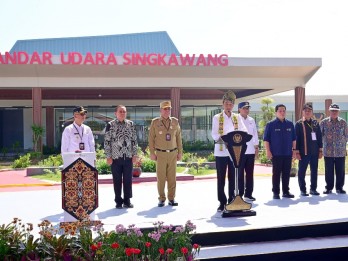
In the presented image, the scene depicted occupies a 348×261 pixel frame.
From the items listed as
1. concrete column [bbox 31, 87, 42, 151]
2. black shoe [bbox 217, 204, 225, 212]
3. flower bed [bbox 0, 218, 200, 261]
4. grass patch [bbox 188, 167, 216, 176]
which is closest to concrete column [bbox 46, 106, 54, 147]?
concrete column [bbox 31, 87, 42, 151]

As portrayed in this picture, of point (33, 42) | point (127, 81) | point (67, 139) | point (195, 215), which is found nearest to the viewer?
point (195, 215)

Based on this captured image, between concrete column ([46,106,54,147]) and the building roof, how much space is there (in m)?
8.44

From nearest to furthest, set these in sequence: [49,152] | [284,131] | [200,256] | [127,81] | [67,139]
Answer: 1. [200,256]
2. [67,139]
3. [284,131]
4. [127,81]
5. [49,152]

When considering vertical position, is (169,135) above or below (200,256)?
above

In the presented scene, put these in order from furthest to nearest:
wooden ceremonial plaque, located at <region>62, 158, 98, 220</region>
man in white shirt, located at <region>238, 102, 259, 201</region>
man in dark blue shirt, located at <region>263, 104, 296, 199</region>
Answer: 1. man in dark blue shirt, located at <region>263, 104, 296, 199</region>
2. man in white shirt, located at <region>238, 102, 259, 201</region>
3. wooden ceremonial plaque, located at <region>62, 158, 98, 220</region>

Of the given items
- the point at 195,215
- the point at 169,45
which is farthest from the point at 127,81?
the point at 195,215

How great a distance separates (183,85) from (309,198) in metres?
17.1

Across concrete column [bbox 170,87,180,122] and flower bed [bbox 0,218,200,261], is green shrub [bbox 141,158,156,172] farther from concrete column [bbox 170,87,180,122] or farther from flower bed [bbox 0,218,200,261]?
flower bed [bbox 0,218,200,261]

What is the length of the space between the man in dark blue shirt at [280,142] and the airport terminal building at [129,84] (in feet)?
49.1

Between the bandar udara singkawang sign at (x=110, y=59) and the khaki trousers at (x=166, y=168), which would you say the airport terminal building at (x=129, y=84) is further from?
the khaki trousers at (x=166, y=168)

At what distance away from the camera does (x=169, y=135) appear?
7.23 meters

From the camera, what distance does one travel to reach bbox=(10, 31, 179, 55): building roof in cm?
3681

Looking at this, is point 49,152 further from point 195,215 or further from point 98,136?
point 195,215

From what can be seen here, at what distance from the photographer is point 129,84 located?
24.0 m
